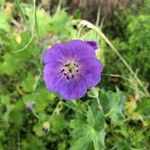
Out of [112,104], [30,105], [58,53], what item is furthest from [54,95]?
[30,105]

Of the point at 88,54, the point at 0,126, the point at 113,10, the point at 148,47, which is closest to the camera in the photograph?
the point at 88,54

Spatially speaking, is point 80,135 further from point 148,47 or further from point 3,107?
point 148,47

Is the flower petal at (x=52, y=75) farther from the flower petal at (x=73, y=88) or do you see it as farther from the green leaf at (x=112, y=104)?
the green leaf at (x=112, y=104)

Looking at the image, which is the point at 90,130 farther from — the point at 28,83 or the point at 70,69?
the point at 28,83

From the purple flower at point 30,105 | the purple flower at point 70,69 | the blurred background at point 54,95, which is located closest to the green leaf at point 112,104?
the blurred background at point 54,95

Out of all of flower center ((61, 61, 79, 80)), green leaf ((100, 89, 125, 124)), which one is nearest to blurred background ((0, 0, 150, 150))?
green leaf ((100, 89, 125, 124))

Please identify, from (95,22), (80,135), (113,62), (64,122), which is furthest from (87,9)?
(80,135)
